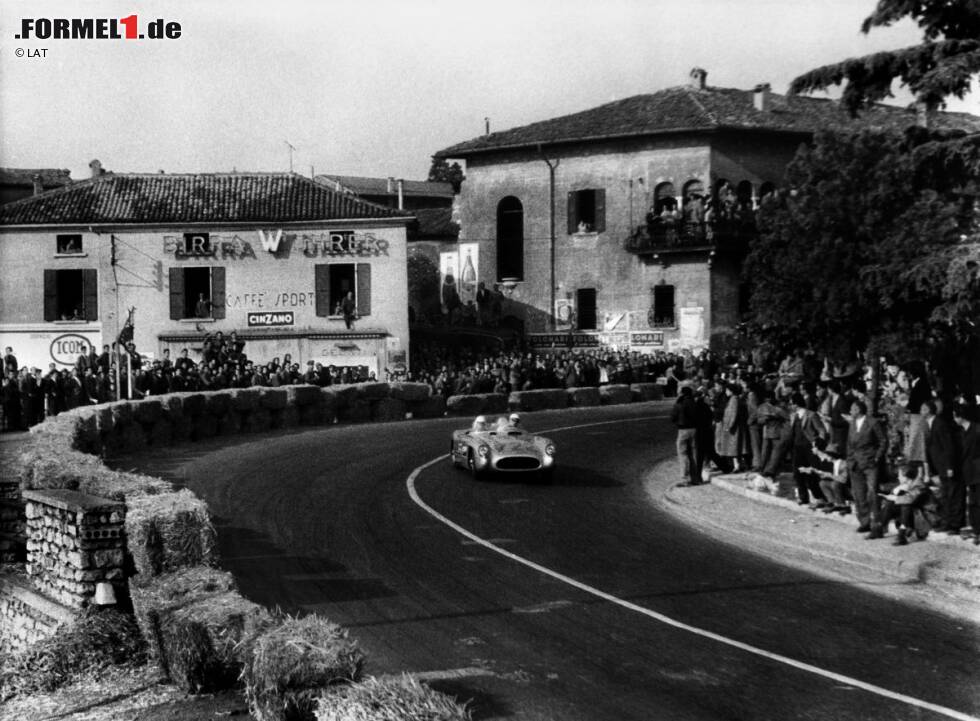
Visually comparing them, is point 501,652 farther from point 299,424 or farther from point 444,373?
point 444,373

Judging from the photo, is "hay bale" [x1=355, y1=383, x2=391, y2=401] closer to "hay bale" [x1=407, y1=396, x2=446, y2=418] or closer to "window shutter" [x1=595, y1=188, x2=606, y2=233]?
"hay bale" [x1=407, y1=396, x2=446, y2=418]

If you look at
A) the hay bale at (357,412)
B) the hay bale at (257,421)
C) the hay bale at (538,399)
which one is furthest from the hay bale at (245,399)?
the hay bale at (538,399)

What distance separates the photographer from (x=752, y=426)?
20.9 metres

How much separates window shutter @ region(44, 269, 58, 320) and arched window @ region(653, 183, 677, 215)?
24.6m

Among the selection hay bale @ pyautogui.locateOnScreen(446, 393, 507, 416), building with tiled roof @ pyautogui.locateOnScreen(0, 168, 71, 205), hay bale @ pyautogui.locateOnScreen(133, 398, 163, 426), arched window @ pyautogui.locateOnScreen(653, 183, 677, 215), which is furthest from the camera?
building with tiled roof @ pyautogui.locateOnScreen(0, 168, 71, 205)

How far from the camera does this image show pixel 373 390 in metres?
34.2

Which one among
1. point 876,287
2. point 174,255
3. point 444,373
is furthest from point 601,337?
point 876,287

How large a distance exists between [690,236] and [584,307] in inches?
233

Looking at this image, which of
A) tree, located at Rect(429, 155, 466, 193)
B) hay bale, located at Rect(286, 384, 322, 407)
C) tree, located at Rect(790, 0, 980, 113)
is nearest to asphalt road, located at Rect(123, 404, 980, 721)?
tree, located at Rect(790, 0, 980, 113)

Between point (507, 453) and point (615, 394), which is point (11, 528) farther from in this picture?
point (615, 394)

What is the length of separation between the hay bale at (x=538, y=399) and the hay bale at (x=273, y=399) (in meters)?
8.46

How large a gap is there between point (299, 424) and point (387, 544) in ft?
57.4

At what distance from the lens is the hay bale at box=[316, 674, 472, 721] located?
6.80m

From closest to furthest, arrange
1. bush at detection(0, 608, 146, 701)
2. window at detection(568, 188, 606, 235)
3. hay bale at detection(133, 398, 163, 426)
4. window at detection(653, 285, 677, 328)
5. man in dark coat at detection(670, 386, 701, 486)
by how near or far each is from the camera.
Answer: bush at detection(0, 608, 146, 701), man in dark coat at detection(670, 386, 701, 486), hay bale at detection(133, 398, 163, 426), window at detection(653, 285, 677, 328), window at detection(568, 188, 606, 235)
